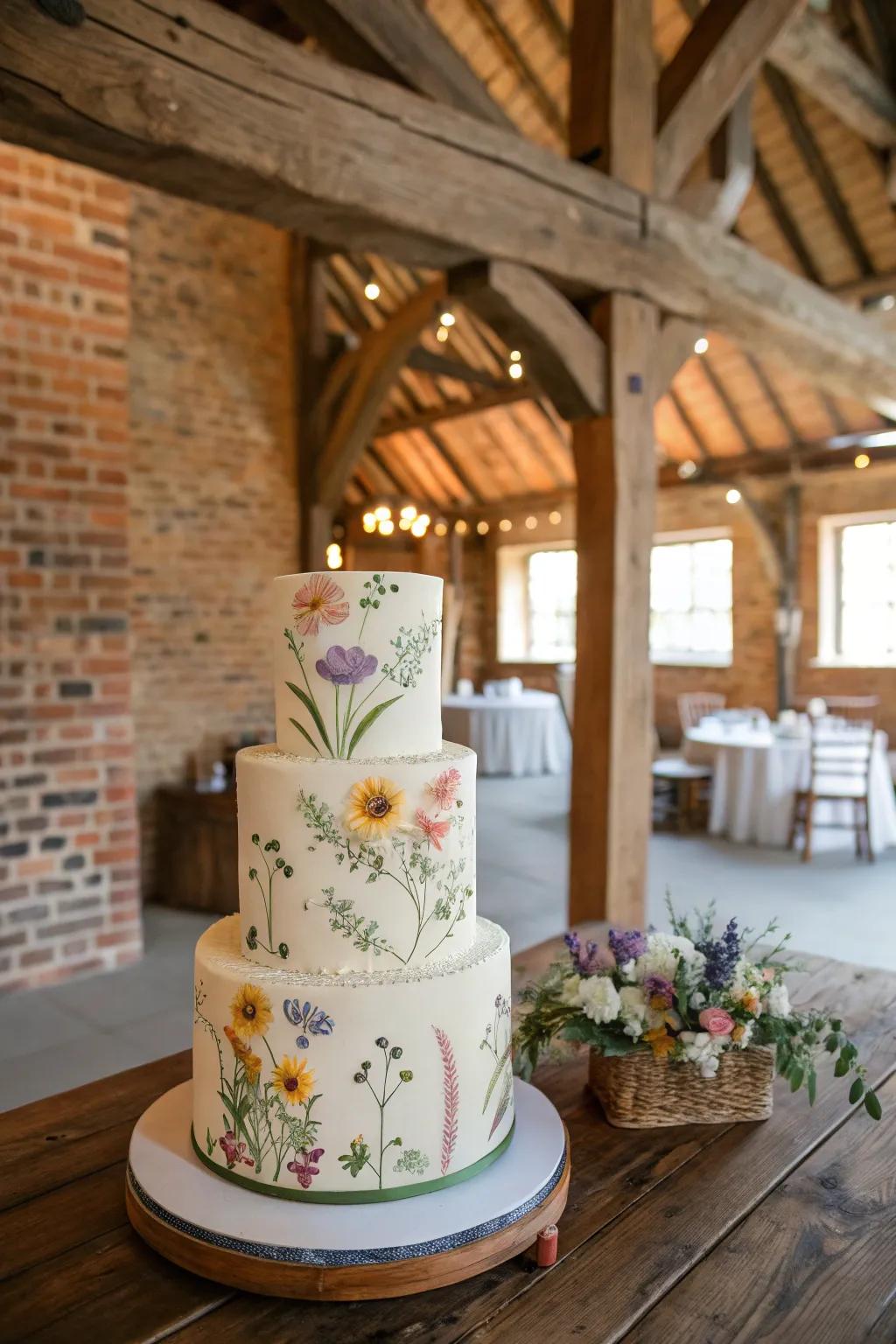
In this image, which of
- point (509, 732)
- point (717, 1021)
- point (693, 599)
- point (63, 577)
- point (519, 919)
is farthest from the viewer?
point (693, 599)

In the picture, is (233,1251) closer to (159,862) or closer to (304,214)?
(304,214)

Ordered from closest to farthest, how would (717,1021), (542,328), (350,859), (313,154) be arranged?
(350,859) < (717,1021) < (313,154) < (542,328)

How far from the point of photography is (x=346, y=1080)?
1367 mm

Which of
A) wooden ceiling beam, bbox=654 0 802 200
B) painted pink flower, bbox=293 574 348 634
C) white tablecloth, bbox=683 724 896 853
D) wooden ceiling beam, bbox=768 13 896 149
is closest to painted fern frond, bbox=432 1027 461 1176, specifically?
painted pink flower, bbox=293 574 348 634

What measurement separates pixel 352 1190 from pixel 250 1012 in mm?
285

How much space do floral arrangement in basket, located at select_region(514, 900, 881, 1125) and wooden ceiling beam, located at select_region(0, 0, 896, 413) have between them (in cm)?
188

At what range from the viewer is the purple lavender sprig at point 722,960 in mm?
1713

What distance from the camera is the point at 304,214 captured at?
252 cm

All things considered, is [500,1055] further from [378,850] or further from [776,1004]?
[776,1004]

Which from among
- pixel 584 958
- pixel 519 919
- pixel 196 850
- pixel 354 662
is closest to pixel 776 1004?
pixel 584 958

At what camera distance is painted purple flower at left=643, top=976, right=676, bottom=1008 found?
5.57 ft

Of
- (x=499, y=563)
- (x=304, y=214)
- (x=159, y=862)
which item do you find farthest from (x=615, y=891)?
(x=499, y=563)

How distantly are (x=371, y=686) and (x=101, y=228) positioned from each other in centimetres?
326

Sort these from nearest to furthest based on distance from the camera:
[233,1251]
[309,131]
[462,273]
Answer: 1. [233,1251]
2. [309,131]
3. [462,273]
